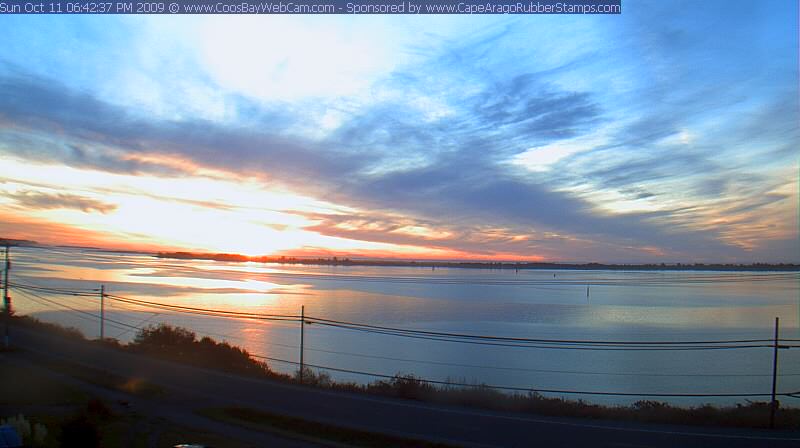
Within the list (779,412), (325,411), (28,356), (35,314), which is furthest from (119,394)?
(35,314)

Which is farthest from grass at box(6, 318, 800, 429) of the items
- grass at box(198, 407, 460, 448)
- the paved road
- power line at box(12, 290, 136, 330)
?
power line at box(12, 290, 136, 330)

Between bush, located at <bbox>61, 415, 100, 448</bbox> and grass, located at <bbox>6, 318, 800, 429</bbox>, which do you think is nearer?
bush, located at <bbox>61, 415, 100, 448</bbox>

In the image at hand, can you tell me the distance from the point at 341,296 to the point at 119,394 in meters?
48.4

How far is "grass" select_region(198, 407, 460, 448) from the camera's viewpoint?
9859 millimetres

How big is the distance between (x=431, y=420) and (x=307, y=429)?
278 cm

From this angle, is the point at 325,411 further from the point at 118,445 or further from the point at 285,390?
the point at 118,445

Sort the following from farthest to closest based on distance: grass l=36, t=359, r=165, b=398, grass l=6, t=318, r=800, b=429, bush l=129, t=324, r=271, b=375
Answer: bush l=129, t=324, r=271, b=375 → grass l=36, t=359, r=165, b=398 → grass l=6, t=318, r=800, b=429

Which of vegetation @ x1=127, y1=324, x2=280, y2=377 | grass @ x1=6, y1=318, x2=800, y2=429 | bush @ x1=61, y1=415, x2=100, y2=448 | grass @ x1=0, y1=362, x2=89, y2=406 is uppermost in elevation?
bush @ x1=61, y1=415, x2=100, y2=448

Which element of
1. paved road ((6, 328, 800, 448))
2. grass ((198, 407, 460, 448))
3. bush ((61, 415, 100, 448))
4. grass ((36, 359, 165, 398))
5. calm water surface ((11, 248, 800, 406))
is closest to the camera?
bush ((61, 415, 100, 448))

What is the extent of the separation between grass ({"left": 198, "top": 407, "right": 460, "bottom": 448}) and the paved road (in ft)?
1.45

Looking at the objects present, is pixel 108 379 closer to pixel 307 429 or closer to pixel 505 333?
pixel 307 429

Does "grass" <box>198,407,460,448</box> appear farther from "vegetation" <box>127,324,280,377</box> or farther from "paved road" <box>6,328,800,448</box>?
"vegetation" <box>127,324,280,377</box>

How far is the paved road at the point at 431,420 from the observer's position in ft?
33.8

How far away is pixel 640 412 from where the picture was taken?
1297 cm
